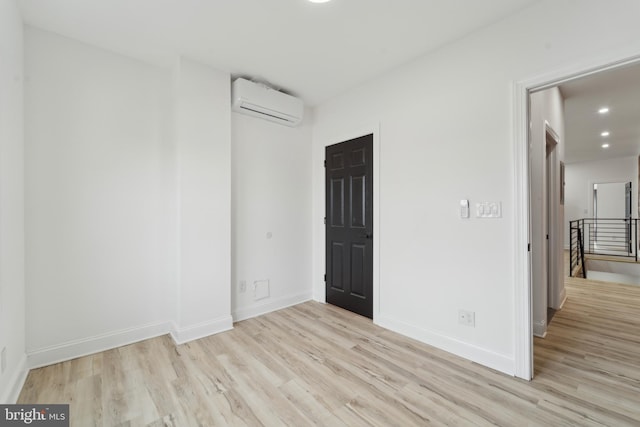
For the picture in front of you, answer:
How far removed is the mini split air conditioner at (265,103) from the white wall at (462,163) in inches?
34.8

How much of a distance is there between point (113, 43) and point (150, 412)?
9.45 feet

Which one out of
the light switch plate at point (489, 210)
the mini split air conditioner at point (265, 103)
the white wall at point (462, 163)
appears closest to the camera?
the white wall at point (462, 163)

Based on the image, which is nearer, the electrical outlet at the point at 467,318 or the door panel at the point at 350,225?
the electrical outlet at the point at 467,318

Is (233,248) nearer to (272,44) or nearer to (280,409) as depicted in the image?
(280,409)

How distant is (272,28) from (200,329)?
2.76 m

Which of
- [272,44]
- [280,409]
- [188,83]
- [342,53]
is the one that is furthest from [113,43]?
[280,409]

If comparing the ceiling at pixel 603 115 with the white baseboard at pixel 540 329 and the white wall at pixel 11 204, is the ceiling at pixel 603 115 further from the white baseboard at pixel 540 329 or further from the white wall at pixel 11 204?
the white wall at pixel 11 204

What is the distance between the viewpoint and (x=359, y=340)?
258 cm

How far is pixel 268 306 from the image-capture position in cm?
332

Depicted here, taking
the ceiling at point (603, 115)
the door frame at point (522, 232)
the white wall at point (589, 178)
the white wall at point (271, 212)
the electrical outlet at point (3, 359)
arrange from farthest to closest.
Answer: the white wall at point (589, 178) → the white wall at point (271, 212) → the ceiling at point (603, 115) → the door frame at point (522, 232) → the electrical outlet at point (3, 359)

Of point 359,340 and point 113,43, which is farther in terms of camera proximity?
point 359,340

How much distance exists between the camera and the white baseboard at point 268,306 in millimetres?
3084

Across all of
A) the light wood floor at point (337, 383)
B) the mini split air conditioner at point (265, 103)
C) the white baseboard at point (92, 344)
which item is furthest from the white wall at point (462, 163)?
the white baseboard at point (92, 344)

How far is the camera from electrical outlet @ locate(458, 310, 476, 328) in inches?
87.5
